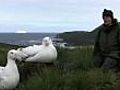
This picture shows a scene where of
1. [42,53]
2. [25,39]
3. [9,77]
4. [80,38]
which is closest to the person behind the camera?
[9,77]

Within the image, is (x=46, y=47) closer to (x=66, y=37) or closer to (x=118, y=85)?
(x=118, y=85)

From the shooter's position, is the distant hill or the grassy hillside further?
the distant hill

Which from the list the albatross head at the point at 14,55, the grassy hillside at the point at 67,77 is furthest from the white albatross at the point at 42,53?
the albatross head at the point at 14,55

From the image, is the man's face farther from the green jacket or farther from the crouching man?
the green jacket

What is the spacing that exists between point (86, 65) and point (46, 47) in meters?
1.06

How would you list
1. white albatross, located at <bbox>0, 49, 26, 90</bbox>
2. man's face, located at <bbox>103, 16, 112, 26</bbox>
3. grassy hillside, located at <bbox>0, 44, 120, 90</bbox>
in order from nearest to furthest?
grassy hillside, located at <bbox>0, 44, 120, 90</bbox> < white albatross, located at <bbox>0, 49, 26, 90</bbox> < man's face, located at <bbox>103, 16, 112, 26</bbox>

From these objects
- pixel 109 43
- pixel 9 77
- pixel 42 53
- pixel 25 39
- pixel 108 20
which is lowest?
pixel 25 39

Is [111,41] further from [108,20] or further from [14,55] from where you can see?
[14,55]

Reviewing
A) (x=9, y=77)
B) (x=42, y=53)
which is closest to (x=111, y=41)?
(x=42, y=53)

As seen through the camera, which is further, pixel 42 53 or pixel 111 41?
pixel 42 53

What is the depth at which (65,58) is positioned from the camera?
12.1 metres

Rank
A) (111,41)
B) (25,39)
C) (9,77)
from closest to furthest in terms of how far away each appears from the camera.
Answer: (9,77) < (111,41) < (25,39)

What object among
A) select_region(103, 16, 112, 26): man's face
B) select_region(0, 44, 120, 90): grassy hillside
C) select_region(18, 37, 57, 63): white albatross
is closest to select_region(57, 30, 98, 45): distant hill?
select_region(18, 37, 57, 63): white albatross

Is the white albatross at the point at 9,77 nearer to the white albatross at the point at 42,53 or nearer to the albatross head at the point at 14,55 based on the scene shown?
the albatross head at the point at 14,55
